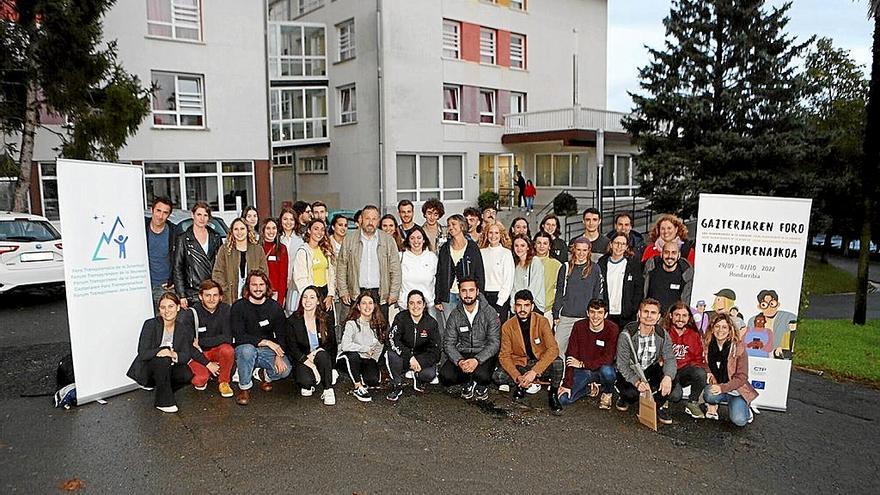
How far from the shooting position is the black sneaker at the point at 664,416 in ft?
19.4

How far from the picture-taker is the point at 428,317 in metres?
6.81

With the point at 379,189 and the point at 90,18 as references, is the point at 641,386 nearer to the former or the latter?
the point at 90,18

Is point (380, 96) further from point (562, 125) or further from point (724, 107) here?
point (724, 107)

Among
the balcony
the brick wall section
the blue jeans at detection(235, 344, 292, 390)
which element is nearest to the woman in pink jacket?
the blue jeans at detection(235, 344, 292, 390)

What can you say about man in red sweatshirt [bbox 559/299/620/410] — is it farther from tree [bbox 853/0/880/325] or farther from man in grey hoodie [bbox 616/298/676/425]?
tree [bbox 853/0/880/325]

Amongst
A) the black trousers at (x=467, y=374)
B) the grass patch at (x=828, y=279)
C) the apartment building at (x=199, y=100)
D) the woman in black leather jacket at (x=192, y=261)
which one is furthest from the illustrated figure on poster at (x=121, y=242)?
the grass patch at (x=828, y=279)

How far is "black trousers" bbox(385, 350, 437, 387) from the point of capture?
21.6 feet

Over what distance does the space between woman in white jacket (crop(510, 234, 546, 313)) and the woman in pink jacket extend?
1.85m

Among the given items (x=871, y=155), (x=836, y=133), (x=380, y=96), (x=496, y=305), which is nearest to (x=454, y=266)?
(x=496, y=305)

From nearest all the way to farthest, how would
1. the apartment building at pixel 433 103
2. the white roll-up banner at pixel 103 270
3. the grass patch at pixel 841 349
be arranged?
the white roll-up banner at pixel 103 270, the grass patch at pixel 841 349, the apartment building at pixel 433 103

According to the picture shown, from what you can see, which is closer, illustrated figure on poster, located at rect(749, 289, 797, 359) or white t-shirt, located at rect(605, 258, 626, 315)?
illustrated figure on poster, located at rect(749, 289, 797, 359)

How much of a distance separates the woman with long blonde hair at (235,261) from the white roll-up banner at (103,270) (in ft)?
2.52

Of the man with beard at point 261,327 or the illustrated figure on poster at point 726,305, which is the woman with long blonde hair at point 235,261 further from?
the illustrated figure on poster at point 726,305

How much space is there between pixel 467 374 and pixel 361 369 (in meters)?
1.15
